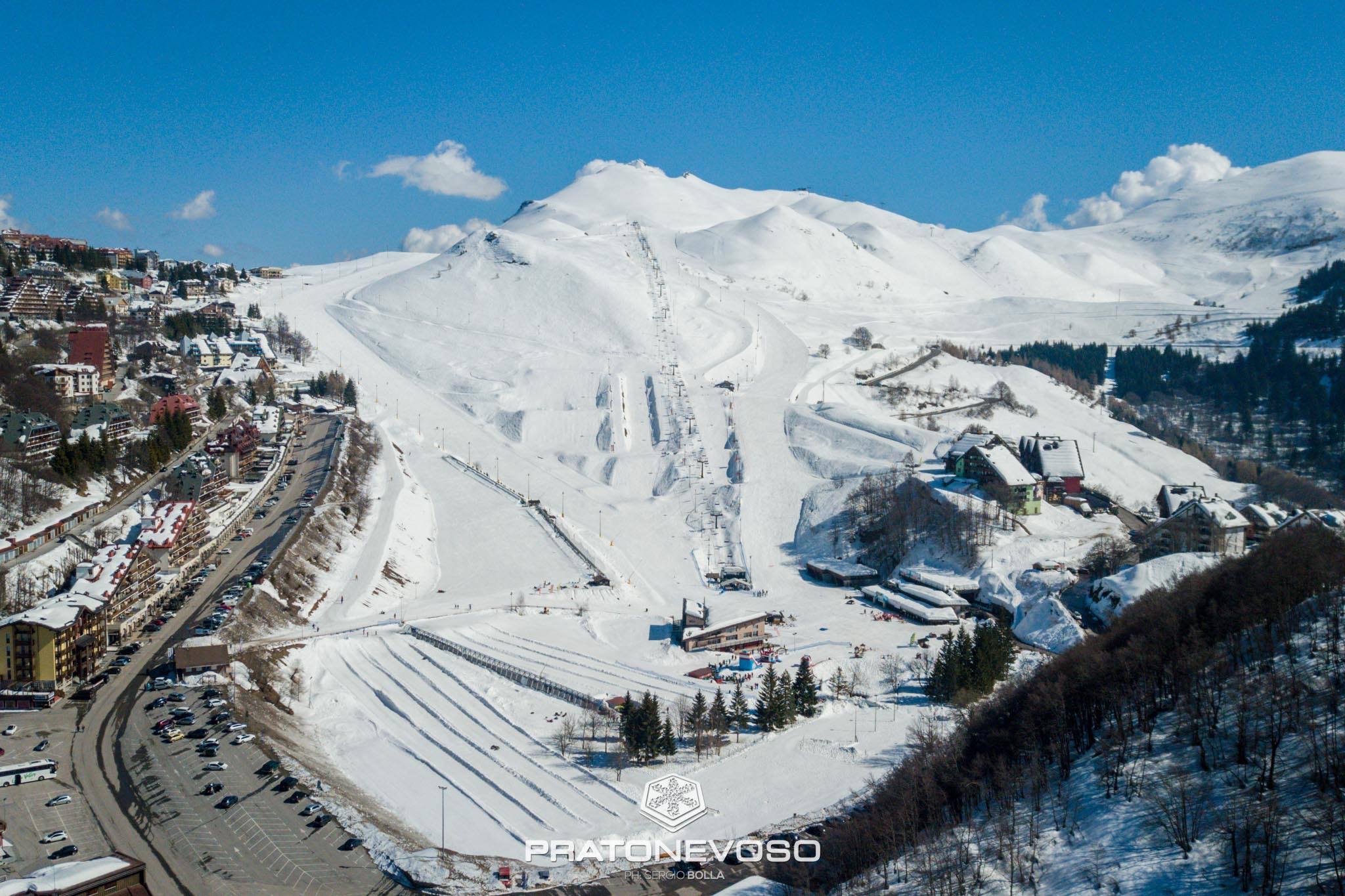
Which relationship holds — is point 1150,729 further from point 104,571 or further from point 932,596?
point 104,571

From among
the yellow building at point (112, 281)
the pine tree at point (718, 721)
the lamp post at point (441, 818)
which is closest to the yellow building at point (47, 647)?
the lamp post at point (441, 818)

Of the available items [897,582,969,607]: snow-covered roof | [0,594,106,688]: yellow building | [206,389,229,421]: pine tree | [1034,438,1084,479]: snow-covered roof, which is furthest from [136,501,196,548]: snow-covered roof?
[1034,438,1084,479]: snow-covered roof

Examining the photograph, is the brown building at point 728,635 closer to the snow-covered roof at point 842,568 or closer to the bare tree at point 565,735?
the bare tree at point 565,735

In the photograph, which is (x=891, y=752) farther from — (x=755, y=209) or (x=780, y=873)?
(x=755, y=209)

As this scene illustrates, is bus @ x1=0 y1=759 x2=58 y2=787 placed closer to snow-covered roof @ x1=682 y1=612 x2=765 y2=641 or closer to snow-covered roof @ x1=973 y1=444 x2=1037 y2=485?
snow-covered roof @ x1=682 y1=612 x2=765 y2=641

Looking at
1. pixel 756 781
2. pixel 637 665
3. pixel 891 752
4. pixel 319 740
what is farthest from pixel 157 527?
pixel 891 752

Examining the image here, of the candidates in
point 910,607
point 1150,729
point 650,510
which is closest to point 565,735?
point 1150,729
